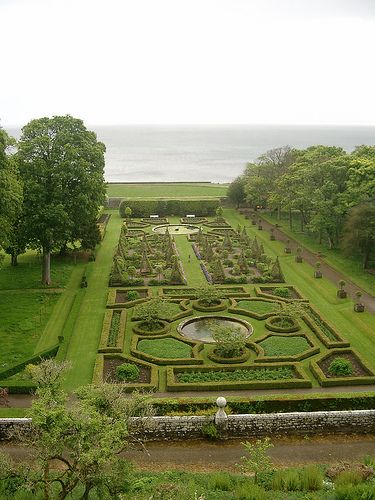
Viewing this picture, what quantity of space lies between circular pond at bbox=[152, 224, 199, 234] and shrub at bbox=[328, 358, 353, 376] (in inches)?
1447

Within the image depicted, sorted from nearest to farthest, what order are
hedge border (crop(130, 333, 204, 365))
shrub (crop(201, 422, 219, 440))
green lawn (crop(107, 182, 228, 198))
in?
shrub (crop(201, 422, 219, 440)) → hedge border (crop(130, 333, 204, 365)) → green lawn (crop(107, 182, 228, 198))

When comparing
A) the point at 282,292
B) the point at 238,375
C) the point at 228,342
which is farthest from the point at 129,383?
the point at 282,292

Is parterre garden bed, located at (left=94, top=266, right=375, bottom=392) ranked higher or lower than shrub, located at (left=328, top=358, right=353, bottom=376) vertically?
lower

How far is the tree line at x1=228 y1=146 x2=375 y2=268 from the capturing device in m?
44.2

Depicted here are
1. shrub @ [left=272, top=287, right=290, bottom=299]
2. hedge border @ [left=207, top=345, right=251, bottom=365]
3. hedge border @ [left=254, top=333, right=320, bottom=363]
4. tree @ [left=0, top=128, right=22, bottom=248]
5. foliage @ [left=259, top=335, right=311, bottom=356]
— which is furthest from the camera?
shrub @ [left=272, top=287, right=290, bottom=299]

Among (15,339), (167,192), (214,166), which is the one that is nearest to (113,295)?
(15,339)

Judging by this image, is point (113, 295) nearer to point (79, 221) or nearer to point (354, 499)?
point (79, 221)

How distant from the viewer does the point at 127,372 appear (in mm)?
25766

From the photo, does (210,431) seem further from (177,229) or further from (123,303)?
(177,229)

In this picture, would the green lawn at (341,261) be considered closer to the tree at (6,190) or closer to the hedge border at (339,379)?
the hedge border at (339,379)

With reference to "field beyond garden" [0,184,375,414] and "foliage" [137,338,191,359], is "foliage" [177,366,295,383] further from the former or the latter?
"foliage" [137,338,191,359]

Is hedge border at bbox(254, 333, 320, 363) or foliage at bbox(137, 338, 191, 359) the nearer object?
hedge border at bbox(254, 333, 320, 363)

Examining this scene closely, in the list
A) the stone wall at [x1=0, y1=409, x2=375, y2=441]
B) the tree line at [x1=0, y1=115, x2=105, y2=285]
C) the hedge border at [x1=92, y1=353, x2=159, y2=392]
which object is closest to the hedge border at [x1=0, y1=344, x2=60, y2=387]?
the hedge border at [x1=92, y1=353, x2=159, y2=392]

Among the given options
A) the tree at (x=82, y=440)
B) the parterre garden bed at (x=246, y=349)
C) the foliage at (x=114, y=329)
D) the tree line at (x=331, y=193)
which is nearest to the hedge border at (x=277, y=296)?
the parterre garden bed at (x=246, y=349)
